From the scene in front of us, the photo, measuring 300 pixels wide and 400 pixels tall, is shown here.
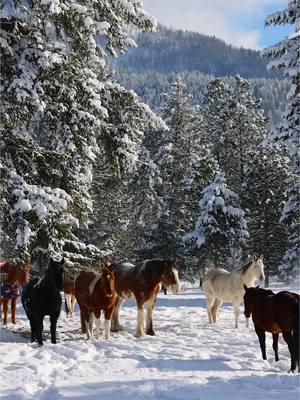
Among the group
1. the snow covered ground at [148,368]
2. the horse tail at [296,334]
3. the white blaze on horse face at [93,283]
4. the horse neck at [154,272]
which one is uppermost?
the horse neck at [154,272]

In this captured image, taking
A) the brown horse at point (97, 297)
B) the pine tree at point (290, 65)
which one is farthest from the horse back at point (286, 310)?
the pine tree at point (290, 65)

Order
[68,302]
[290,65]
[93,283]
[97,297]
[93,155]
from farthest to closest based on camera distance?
[68,302] < [290,65] < [93,283] < [97,297] < [93,155]

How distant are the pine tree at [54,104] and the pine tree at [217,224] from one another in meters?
23.7

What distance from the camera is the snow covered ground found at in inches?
261

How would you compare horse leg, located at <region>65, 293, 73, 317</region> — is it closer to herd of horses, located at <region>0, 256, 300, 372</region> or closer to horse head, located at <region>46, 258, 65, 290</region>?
herd of horses, located at <region>0, 256, 300, 372</region>

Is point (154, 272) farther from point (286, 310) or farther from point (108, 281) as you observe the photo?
point (286, 310)

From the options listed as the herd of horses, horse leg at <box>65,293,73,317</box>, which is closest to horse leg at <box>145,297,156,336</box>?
the herd of horses

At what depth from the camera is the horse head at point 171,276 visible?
42.2ft

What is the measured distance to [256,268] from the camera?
15.9 m

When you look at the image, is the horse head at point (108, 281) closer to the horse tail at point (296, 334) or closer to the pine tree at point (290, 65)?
the horse tail at point (296, 334)

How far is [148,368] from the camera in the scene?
8453mm

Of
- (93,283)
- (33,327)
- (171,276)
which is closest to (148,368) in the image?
(33,327)

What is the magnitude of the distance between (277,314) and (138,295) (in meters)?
4.99

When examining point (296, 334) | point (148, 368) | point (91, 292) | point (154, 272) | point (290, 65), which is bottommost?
point (148, 368)
